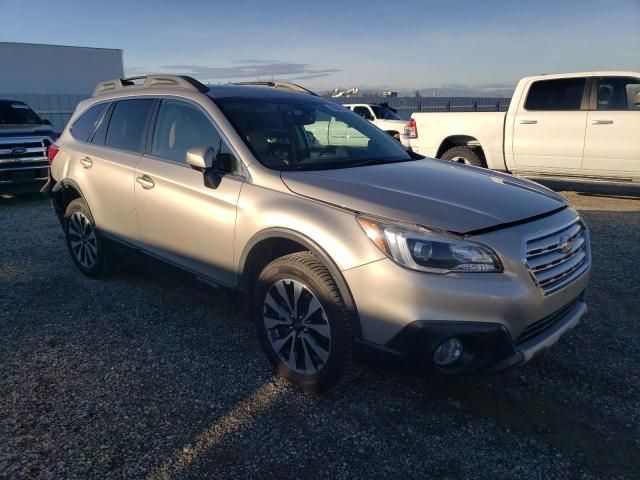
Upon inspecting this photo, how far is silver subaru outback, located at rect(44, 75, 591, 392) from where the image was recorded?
244 cm

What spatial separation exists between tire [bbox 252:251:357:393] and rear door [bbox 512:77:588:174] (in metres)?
6.67

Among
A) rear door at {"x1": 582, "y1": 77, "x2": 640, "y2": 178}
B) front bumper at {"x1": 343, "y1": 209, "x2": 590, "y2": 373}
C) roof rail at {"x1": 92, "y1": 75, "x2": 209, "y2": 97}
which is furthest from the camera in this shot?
rear door at {"x1": 582, "y1": 77, "x2": 640, "y2": 178}

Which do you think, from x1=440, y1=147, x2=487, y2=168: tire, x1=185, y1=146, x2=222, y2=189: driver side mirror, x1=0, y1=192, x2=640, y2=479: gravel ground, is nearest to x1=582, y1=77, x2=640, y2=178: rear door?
x1=440, y1=147, x2=487, y2=168: tire

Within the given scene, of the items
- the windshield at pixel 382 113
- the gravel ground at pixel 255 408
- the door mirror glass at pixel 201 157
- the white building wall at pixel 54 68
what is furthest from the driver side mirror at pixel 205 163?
the white building wall at pixel 54 68

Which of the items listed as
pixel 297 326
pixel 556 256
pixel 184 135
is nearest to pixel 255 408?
pixel 297 326

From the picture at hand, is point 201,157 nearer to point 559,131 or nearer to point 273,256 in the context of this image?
point 273,256

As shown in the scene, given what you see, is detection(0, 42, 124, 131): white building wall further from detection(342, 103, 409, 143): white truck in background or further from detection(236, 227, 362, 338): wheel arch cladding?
detection(236, 227, 362, 338): wheel arch cladding

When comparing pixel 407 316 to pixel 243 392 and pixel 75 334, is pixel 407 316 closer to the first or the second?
pixel 243 392

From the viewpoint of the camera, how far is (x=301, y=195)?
2883 millimetres

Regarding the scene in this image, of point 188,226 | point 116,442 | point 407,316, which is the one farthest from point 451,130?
point 116,442

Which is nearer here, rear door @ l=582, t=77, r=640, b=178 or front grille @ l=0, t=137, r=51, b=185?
rear door @ l=582, t=77, r=640, b=178

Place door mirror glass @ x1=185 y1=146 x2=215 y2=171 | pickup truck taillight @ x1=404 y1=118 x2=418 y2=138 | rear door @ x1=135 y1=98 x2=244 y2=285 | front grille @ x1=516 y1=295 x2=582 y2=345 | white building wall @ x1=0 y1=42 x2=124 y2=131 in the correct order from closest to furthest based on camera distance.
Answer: front grille @ x1=516 y1=295 x2=582 y2=345 → door mirror glass @ x1=185 y1=146 x2=215 y2=171 → rear door @ x1=135 y1=98 x2=244 y2=285 → pickup truck taillight @ x1=404 y1=118 x2=418 y2=138 → white building wall @ x1=0 y1=42 x2=124 y2=131

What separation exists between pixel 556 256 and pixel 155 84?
3.29m

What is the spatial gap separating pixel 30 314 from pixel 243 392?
228 centimetres
